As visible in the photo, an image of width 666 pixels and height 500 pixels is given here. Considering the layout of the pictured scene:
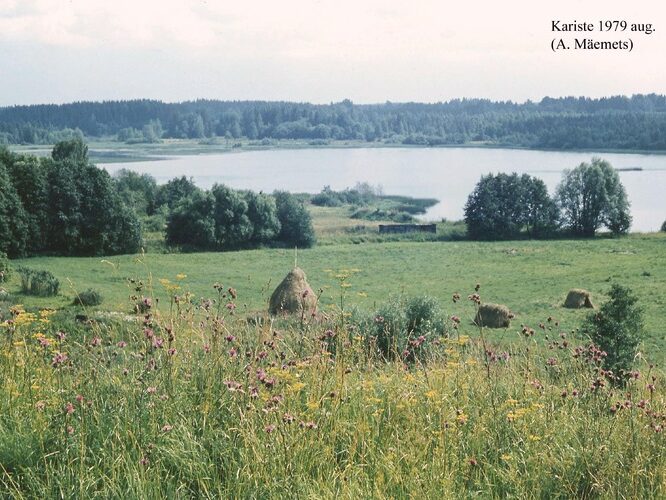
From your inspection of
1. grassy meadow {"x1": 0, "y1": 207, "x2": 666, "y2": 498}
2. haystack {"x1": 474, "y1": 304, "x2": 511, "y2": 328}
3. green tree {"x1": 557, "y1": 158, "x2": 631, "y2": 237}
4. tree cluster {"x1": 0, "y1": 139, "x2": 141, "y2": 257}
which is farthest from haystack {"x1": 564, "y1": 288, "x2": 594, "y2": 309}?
green tree {"x1": 557, "y1": 158, "x2": 631, "y2": 237}

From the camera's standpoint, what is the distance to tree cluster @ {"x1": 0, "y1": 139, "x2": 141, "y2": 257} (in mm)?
47656

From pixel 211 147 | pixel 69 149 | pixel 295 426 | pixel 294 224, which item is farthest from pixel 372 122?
pixel 295 426

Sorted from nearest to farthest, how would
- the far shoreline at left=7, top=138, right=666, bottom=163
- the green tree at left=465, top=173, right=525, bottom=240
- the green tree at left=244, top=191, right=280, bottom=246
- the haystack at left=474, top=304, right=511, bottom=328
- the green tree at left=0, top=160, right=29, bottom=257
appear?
the haystack at left=474, top=304, right=511, bottom=328 < the green tree at left=0, top=160, right=29, bottom=257 < the green tree at left=244, top=191, right=280, bottom=246 < the green tree at left=465, top=173, right=525, bottom=240 < the far shoreline at left=7, top=138, right=666, bottom=163

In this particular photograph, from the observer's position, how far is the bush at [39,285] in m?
30.7

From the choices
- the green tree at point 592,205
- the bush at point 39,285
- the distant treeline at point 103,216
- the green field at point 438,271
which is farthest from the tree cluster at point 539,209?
the bush at point 39,285

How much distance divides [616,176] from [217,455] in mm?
70477

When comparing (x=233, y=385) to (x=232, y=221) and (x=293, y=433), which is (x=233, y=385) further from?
(x=232, y=221)

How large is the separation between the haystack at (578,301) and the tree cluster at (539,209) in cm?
3058

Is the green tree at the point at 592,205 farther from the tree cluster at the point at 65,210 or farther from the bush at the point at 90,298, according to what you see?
the bush at the point at 90,298

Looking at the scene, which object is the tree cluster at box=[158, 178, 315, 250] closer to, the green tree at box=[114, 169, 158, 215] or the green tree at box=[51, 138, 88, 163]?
the green tree at box=[114, 169, 158, 215]

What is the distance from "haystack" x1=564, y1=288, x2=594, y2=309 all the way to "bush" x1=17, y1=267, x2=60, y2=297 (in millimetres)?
21767

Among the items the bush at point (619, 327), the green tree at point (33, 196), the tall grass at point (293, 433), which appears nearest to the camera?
the tall grass at point (293, 433)

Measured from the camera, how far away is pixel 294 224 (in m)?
59.3

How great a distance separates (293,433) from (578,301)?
31.6 metres
